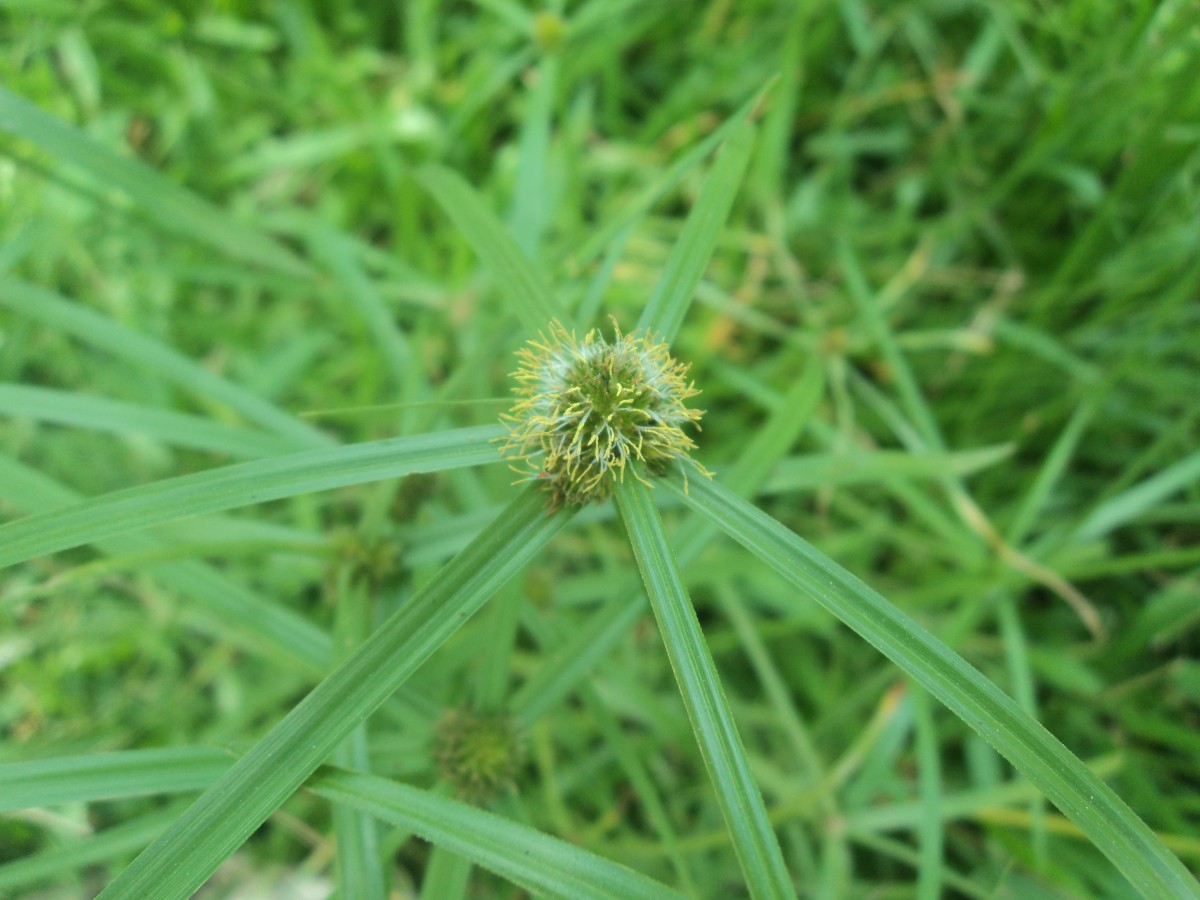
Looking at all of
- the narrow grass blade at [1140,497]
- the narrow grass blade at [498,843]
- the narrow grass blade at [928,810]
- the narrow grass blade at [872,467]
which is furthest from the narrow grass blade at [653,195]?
the narrow grass blade at [1140,497]

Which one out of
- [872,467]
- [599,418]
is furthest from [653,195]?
[872,467]

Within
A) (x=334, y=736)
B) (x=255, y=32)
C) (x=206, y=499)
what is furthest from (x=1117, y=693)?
(x=255, y=32)

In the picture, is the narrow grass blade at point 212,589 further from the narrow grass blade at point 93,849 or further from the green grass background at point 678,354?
the narrow grass blade at point 93,849

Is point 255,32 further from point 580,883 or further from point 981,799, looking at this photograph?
point 981,799

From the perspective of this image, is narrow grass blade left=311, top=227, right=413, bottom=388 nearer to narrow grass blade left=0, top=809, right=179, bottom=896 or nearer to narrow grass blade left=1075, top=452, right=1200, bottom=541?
narrow grass blade left=0, top=809, right=179, bottom=896

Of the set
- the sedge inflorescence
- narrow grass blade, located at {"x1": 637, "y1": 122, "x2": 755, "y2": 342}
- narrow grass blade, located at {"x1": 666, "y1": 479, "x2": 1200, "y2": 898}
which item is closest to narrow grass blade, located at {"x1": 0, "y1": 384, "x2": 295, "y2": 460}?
the sedge inflorescence

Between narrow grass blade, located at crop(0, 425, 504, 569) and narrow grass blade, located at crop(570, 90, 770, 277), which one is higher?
narrow grass blade, located at crop(570, 90, 770, 277)
